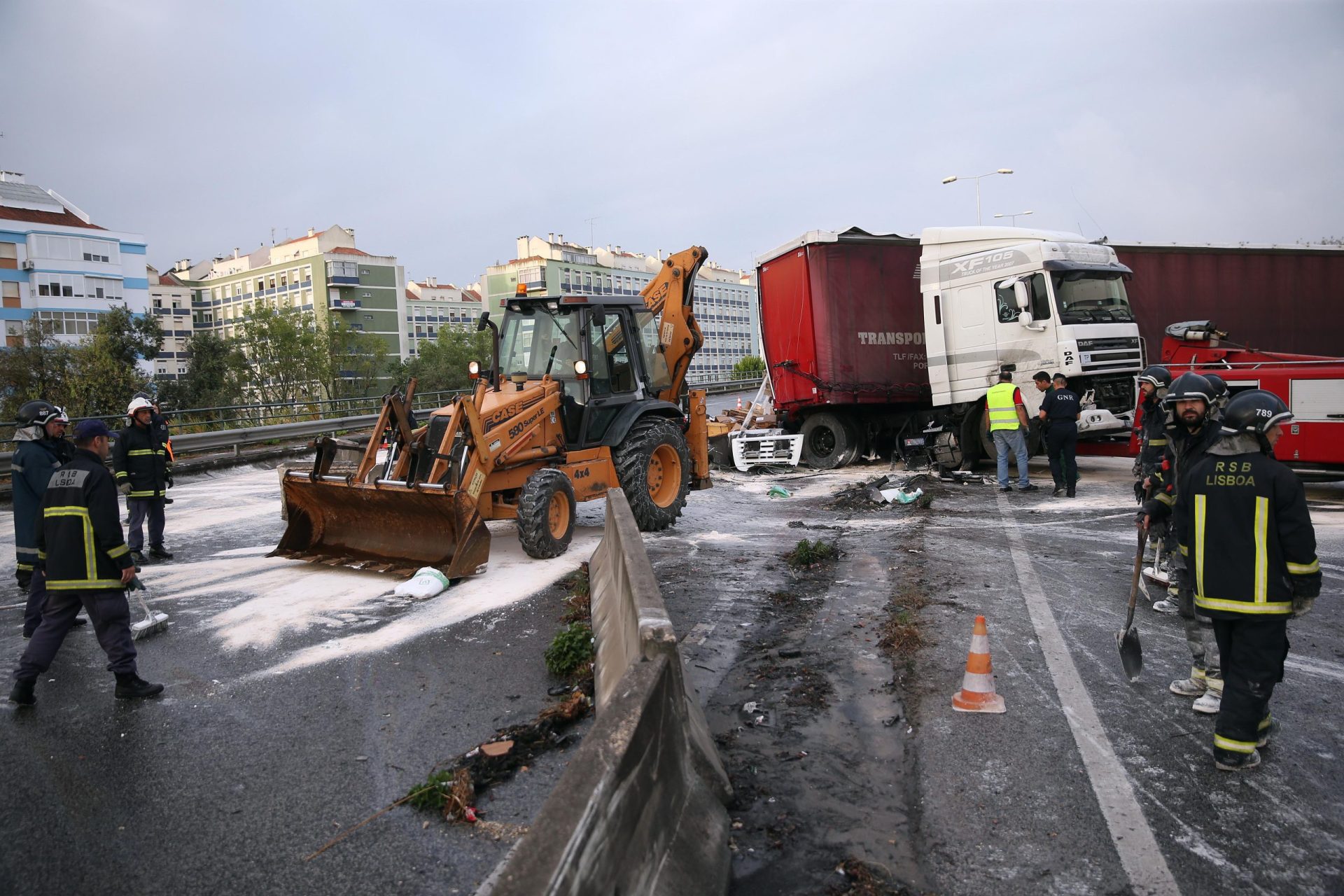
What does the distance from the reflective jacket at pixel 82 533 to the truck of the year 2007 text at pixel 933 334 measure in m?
11.7

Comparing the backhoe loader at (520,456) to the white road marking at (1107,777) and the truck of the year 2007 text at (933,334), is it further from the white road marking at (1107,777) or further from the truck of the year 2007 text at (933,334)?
the truck of the year 2007 text at (933,334)

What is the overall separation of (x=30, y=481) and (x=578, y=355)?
4.86 metres

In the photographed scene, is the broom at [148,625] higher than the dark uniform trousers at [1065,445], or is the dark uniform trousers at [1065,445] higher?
the dark uniform trousers at [1065,445]

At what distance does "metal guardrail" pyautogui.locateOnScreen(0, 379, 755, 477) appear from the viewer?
1888 cm

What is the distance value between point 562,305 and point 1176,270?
1342 centimetres

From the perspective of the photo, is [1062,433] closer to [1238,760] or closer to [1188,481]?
[1188,481]

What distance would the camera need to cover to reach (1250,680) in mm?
3744

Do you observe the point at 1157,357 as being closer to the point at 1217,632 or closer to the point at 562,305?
the point at 562,305

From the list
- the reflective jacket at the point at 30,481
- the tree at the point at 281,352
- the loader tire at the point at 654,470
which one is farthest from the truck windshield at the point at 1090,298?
the tree at the point at 281,352

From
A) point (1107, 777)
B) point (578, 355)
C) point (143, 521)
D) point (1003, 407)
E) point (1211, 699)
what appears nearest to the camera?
point (1107, 777)

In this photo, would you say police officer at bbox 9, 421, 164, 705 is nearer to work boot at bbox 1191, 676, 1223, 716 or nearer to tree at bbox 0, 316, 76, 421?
work boot at bbox 1191, 676, 1223, 716

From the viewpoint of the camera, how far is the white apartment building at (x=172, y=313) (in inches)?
3536

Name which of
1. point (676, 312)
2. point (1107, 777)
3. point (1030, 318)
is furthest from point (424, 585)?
point (1030, 318)

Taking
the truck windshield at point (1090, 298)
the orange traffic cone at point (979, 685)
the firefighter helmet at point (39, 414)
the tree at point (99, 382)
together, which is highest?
the tree at point (99, 382)
